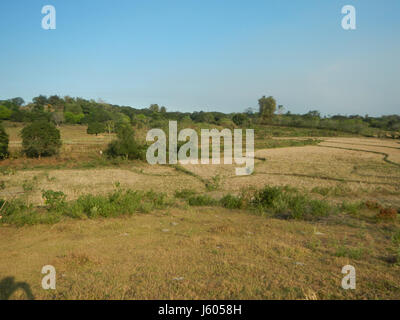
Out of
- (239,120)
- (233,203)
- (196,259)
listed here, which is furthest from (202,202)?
(239,120)

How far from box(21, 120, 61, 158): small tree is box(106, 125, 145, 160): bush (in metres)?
5.03

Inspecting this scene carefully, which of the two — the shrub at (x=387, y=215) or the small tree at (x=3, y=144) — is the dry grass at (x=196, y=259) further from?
the small tree at (x=3, y=144)

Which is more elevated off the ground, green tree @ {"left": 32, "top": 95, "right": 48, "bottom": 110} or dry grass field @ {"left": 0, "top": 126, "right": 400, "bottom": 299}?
green tree @ {"left": 32, "top": 95, "right": 48, "bottom": 110}

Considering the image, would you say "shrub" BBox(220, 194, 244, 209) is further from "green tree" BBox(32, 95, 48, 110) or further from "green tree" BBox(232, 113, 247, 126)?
"green tree" BBox(32, 95, 48, 110)

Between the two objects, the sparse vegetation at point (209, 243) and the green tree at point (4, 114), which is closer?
the sparse vegetation at point (209, 243)

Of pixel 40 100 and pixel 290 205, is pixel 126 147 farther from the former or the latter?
pixel 40 100

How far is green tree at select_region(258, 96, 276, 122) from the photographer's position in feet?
269

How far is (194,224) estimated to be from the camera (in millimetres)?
6410

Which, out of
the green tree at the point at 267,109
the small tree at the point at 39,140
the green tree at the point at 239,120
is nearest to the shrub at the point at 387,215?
the small tree at the point at 39,140

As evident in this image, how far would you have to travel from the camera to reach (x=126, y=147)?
26781mm

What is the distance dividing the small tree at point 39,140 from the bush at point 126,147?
5.03 meters

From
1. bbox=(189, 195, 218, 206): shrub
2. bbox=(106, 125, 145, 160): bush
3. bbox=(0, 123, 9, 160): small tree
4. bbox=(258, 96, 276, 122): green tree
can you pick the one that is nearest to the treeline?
bbox=(258, 96, 276, 122): green tree

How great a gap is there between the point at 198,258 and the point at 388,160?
85.7 ft

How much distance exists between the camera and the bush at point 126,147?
26.6m
